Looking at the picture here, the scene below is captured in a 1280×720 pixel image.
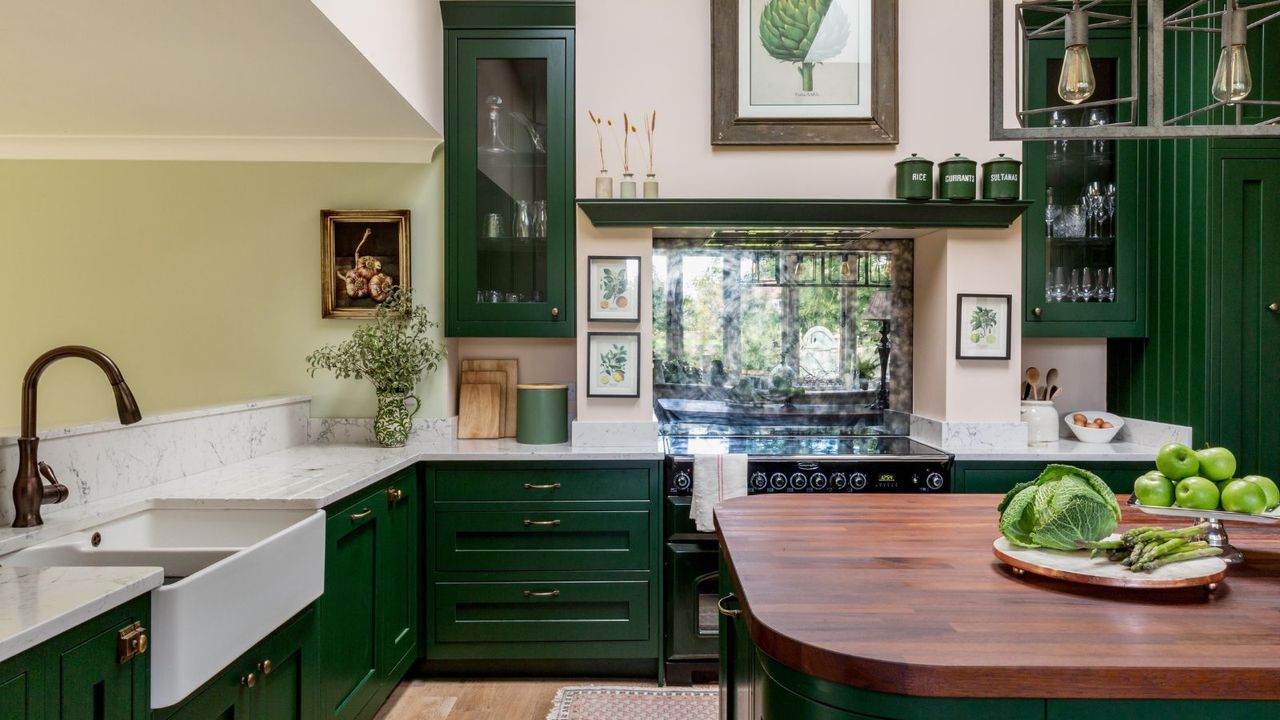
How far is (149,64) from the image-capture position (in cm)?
229

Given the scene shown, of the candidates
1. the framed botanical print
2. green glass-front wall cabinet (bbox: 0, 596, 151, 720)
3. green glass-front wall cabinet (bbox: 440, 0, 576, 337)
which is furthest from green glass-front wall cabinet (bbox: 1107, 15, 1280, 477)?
green glass-front wall cabinet (bbox: 0, 596, 151, 720)

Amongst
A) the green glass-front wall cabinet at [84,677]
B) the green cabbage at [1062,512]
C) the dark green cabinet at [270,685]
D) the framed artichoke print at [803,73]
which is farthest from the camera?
the framed artichoke print at [803,73]

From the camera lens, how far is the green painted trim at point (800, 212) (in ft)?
9.72

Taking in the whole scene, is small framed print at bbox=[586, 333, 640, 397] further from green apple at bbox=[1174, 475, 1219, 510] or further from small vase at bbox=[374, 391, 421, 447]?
green apple at bbox=[1174, 475, 1219, 510]

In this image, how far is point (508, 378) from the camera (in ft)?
11.2

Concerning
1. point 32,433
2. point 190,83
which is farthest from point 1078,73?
point 190,83

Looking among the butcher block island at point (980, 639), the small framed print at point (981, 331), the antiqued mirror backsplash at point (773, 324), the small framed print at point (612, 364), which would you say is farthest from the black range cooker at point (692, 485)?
the butcher block island at point (980, 639)

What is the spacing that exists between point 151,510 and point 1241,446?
12.0ft

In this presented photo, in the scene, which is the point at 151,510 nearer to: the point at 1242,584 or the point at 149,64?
the point at 149,64

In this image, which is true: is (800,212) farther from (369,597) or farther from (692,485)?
(369,597)

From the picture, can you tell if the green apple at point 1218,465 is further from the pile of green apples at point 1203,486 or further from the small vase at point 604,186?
the small vase at point 604,186

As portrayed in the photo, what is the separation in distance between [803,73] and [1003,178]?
2.92 ft

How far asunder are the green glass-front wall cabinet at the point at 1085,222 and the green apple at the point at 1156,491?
196 cm

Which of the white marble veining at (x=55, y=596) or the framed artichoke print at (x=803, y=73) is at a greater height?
the framed artichoke print at (x=803, y=73)
